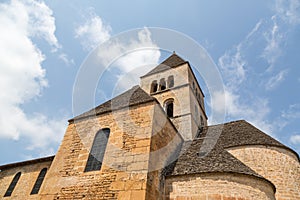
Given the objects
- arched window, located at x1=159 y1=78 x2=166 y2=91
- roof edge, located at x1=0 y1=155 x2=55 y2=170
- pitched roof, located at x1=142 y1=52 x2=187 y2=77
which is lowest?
roof edge, located at x1=0 y1=155 x2=55 y2=170

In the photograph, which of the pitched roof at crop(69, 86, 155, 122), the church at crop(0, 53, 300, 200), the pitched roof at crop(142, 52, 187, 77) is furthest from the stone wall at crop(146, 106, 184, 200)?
the pitched roof at crop(142, 52, 187, 77)

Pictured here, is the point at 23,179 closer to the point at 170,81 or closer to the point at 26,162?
the point at 26,162

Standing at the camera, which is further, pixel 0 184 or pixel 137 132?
pixel 0 184

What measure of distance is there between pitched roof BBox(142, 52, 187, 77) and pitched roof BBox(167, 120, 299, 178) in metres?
8.85

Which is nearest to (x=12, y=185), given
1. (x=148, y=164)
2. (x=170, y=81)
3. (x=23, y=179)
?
(x=23, y=179)

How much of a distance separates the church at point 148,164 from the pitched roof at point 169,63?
10095mm

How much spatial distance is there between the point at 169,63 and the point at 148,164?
15.9 metres

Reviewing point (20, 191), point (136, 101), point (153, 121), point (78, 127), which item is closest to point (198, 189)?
point (153, 121)

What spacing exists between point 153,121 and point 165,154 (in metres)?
1.50

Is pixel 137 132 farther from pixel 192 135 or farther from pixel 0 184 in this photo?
pixel 0 184

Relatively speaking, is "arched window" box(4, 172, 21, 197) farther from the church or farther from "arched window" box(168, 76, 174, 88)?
"arched window" box(168, 76, 174, 88)

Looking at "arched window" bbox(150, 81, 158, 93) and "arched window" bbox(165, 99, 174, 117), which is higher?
"arched window" bbox(150, 81, 158, 93)

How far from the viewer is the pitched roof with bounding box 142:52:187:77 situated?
20.3 metres

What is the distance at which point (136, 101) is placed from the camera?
29.2ft
